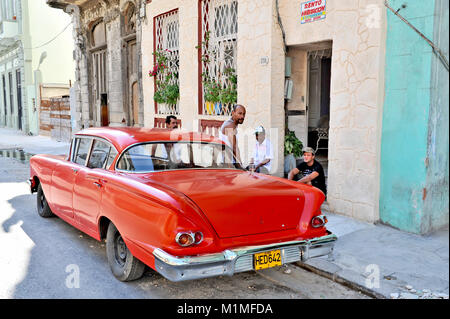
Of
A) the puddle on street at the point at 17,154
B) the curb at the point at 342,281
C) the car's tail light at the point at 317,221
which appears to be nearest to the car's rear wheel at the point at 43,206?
the curb at the point at 342,281

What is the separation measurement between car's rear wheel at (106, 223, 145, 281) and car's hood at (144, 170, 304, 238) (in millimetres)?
689

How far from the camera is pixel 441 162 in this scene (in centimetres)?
548

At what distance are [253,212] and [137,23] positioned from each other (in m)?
9.90

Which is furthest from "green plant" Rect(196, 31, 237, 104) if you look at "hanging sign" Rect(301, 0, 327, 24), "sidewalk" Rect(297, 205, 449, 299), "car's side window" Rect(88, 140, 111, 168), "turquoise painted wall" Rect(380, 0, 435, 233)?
"car's side window" Rect(88, 140, 111, 168)

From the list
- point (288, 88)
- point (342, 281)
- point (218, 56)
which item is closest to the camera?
point (342, 281)

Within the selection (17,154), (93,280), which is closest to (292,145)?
(93,280)

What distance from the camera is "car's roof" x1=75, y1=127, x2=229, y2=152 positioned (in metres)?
4.50

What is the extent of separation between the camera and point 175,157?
456cm

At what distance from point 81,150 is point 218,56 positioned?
14.7 ft

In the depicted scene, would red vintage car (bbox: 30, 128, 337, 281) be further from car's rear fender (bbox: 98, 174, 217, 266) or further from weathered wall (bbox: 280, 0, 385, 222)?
weathered wall (bbox: 280, 0, 385, 222)

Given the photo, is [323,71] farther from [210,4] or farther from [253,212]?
[253,212]

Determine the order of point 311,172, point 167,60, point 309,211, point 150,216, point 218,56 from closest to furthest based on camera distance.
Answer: point 150,216
point 309,211
point 311,172
point 218,56
point 167,60

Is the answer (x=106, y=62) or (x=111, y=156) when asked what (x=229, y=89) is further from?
(x=106, y=62)

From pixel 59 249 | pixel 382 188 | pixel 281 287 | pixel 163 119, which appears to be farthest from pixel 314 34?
pixel 163 119
